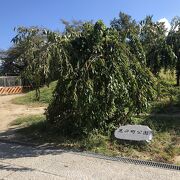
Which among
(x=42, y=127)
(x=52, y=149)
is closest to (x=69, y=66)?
(x=52, y=149)

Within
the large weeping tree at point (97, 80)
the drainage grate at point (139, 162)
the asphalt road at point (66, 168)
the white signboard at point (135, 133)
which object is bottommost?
the asphalt road at point (66, 168)

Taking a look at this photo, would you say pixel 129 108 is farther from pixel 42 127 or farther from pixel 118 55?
pixel 42 127

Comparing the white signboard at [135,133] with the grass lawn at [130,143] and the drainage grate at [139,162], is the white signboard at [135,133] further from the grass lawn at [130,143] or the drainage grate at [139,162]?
the drainage grate at [139,162]

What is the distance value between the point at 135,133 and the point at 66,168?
72.7 inches

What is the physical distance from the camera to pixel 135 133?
675 cm

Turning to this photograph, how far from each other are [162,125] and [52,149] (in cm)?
297

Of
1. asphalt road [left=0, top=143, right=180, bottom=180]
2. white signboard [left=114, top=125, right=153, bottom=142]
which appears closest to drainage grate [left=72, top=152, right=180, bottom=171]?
asphalt road [left=0, top=143, right=180, bottom=180]

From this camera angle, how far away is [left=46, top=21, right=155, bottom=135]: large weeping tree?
7.05m

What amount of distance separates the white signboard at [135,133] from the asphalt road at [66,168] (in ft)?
3.50

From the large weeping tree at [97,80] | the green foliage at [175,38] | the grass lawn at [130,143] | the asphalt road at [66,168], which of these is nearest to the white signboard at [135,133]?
the grass lawn at [130,143]

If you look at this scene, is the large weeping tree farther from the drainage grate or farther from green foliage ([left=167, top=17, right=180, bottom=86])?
green foliage ([left=167, top=17, right=180, bottom=86])

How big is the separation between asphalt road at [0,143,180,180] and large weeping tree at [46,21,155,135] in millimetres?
1229

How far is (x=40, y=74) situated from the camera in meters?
6.72

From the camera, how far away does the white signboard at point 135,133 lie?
261 inches
